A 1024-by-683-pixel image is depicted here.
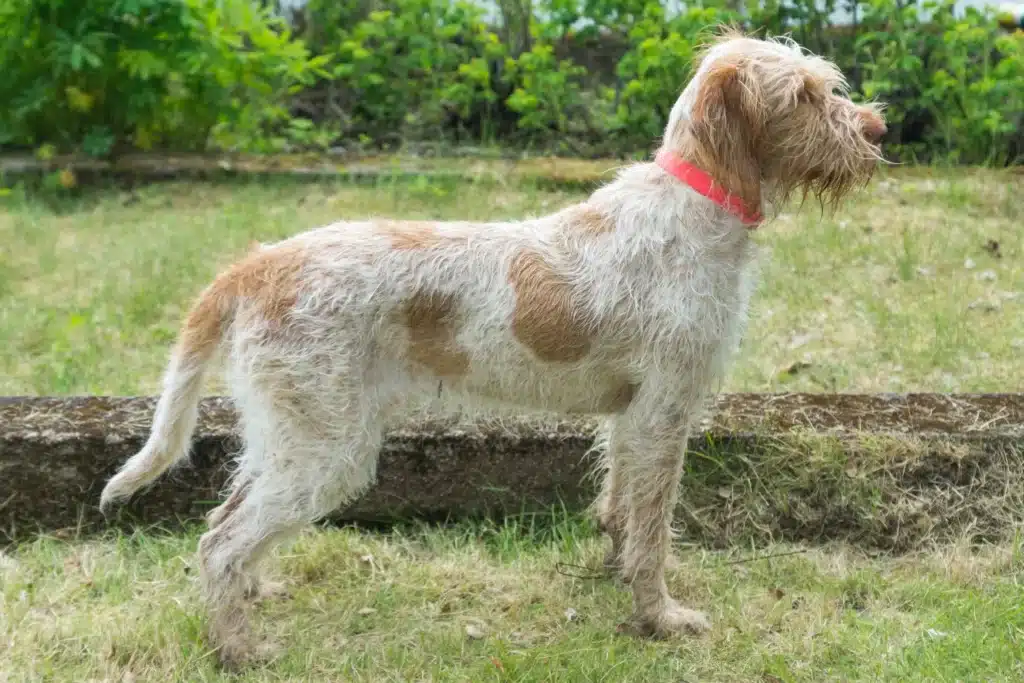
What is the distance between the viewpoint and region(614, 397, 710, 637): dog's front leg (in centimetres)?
345

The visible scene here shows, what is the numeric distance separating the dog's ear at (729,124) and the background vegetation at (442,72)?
4.36 metres

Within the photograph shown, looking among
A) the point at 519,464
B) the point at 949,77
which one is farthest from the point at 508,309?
the point at 949,77

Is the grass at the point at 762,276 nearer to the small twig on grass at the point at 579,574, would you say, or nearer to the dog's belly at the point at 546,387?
the dog's belly at the point at 546,387

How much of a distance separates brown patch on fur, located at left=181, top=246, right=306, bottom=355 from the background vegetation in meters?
4.68

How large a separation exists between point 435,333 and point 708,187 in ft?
3.02

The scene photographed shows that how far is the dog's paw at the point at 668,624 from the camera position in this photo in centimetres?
352

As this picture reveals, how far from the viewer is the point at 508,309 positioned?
3295 millimetres

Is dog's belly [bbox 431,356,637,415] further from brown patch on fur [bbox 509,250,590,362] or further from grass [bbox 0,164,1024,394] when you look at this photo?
grass [bbox 0,164,1024,394]

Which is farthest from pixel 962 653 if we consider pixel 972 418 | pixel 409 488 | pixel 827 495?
pixel 409 488

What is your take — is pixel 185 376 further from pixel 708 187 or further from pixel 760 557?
pixel 760 557

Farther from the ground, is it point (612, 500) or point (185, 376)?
point (185, 376)

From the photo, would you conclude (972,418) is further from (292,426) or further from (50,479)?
(50,479)

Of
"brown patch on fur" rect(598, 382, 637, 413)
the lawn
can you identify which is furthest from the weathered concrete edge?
"brown patch on fur" rect(598, 382, 637, 413)

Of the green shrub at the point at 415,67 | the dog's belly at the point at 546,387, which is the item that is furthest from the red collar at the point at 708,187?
the green shrub at the point at 415,67
